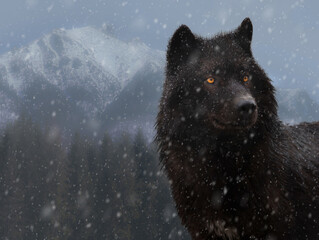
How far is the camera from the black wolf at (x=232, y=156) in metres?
3.94

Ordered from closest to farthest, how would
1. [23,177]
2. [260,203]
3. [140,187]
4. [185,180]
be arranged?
[260,203] → [185,180] → [140,187] → [23,177]

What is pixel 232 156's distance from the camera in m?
4.09

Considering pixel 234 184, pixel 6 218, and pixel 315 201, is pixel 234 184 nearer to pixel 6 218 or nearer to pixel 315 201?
pixel 315 201

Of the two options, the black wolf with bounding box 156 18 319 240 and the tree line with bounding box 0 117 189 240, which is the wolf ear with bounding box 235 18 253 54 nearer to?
the black wolf with bounding box 156 18 319 240

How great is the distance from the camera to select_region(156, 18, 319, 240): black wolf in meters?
3.94

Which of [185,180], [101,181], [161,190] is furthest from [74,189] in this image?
[185,180]

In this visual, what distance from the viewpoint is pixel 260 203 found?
393cm

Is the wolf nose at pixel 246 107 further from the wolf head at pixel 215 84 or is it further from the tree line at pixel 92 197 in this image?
the tree line at pixel 92 197

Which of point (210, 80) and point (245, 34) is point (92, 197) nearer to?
point (245, 34)

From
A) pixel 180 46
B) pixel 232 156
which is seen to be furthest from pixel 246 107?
pixel 180 46

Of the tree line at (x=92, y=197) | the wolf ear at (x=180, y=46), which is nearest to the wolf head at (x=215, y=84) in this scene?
the wolf ear at (x=180, y=46)

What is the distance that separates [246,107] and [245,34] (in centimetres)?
176

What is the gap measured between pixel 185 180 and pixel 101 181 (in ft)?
125

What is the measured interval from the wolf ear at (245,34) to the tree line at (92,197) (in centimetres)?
3254
